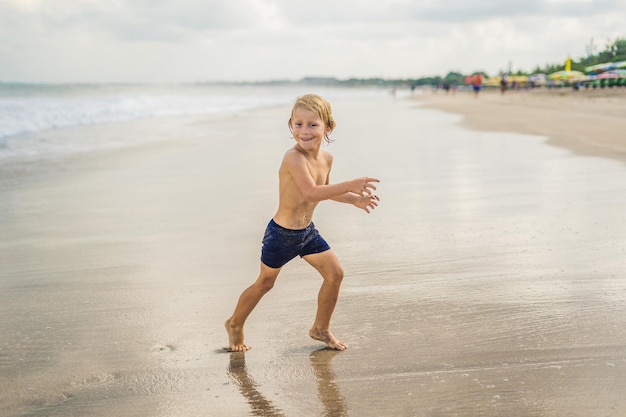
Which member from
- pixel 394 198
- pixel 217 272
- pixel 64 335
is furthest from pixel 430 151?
pixel 64 335

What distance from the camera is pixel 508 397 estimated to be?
2.67 meters

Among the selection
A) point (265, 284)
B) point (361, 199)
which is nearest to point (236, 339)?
point (265, 284)

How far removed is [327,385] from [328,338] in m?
0.47

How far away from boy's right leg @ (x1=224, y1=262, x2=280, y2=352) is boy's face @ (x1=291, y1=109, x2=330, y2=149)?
0.67 meters

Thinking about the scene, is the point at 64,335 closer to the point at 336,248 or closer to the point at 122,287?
the point at 122,287

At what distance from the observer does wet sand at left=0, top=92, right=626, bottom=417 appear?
278 centimetres

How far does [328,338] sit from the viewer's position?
11.0 ft

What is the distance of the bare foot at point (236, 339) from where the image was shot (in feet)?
10.9

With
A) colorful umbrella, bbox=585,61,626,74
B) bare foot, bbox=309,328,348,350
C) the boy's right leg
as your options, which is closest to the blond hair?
the boy's right leg

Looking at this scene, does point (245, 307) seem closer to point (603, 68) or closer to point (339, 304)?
point (339, 304)

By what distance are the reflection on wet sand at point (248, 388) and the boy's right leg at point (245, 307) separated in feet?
0.27

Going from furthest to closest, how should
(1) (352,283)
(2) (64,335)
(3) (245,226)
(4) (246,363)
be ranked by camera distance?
(3) (245,226)
(1) (352,283)
(2) (64,335)
(4) (246,363)

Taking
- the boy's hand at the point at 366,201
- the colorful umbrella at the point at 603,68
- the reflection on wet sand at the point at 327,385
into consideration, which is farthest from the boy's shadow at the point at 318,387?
the colorful umbrella at the point at 603,68

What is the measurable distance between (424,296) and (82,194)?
5.46 m
